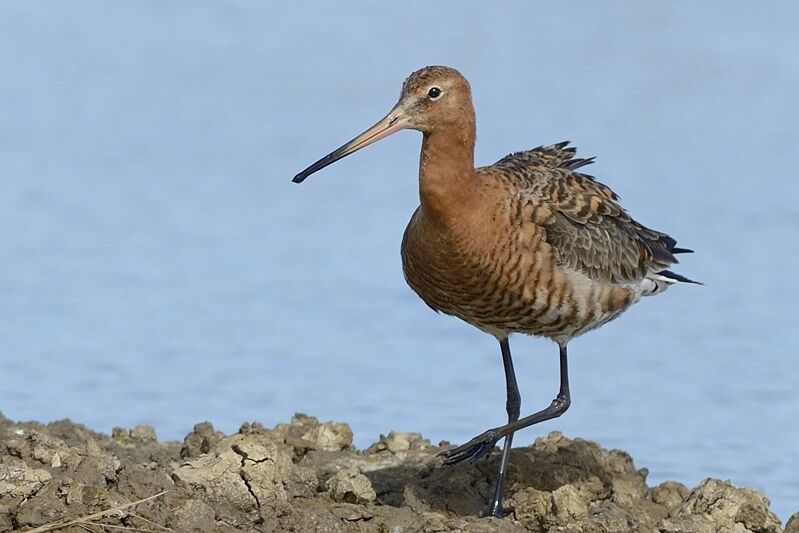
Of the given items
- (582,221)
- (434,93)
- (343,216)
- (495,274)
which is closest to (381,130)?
(434,93)

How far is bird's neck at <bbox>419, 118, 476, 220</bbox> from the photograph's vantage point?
888cm

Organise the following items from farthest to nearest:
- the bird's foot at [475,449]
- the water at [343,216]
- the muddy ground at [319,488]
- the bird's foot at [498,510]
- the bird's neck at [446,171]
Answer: the water at [343,216], the bird's foot at [475,449], the bird's foot at [498,510], the bird's neck at [446,171], the muddy ground at [319,488]

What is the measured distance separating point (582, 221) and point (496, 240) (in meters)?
0.70

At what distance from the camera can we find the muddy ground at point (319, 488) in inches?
316

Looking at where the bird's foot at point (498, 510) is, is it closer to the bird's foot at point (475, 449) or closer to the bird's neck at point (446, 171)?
the bird's foot at point (475, 449)

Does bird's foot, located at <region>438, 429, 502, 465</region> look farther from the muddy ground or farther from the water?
the water

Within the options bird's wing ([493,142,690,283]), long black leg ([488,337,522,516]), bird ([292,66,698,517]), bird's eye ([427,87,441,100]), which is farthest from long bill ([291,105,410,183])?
long black leg ([488,337,522,516])

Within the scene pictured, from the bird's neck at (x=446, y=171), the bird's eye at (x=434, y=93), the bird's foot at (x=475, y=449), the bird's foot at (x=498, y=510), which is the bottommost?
the bird's foot at (x=498, y=510)

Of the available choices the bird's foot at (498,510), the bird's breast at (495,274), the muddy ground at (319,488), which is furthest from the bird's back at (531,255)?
the bird's foot at (498,510)

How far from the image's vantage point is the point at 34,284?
517 inches

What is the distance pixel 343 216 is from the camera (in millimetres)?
14414

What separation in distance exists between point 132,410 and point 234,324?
1502 millimetres

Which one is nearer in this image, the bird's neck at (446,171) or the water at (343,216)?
the bird's neck at (446,171)

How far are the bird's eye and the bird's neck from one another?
0.17 meters
